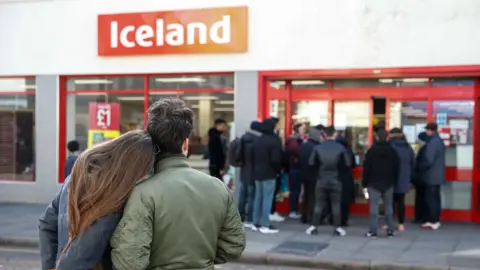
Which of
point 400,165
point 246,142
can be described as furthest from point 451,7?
point 246,142

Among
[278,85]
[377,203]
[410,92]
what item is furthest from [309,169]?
[410,92]

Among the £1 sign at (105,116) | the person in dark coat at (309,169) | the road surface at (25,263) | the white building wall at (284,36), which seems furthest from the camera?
the £1 sign at (105,116)

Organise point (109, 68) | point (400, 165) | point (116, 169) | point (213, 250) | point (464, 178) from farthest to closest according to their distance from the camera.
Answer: point (109, 68) → point (464, 178) → point (400, 165) → point (213, 250) → point (116, 169)

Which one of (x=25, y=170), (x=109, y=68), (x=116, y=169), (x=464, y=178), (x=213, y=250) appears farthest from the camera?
(x=25, y=170)

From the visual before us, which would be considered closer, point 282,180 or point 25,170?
point 282,180

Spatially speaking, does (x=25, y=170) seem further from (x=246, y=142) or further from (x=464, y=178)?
(x=464, y=178)

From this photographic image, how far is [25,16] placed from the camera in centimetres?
1334

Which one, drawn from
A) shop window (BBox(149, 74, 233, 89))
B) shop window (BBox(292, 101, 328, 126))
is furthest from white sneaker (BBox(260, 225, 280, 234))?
shop window (BBox(149, 74, 233, 89))

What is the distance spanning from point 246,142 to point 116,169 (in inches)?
304

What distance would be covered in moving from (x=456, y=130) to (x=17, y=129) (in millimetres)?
9674

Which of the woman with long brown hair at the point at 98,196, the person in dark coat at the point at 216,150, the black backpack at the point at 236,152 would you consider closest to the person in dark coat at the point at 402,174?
the black backpack at the point at 236,152

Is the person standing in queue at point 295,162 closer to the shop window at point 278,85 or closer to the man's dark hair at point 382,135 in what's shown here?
the shop window at point 278,85

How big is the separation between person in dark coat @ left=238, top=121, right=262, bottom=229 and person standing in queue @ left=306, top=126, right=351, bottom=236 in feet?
3.42

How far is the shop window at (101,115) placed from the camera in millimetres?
12805
